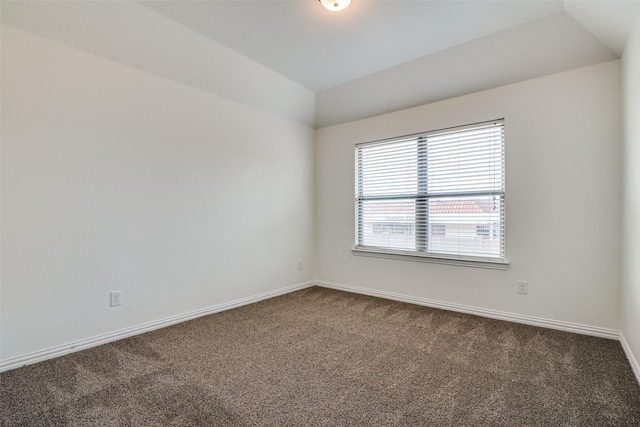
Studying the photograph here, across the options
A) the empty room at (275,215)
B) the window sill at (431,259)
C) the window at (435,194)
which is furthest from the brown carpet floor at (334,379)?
the window at (435,194)

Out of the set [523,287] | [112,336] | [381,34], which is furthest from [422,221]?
[112,336]

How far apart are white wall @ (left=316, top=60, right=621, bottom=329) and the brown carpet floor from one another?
34 cm

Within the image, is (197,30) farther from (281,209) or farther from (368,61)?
(281,209)

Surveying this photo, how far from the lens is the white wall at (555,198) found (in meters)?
2.38

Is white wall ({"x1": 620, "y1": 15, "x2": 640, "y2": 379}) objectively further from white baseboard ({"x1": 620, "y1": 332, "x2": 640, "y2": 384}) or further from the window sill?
the window sill

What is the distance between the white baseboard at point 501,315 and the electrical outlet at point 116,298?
2.59m

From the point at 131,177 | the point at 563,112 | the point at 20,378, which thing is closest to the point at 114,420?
the point at 20,378

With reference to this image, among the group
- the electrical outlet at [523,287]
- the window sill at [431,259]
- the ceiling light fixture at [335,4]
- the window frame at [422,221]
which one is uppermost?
the ceiling light fixture at [335,4]

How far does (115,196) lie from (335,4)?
2300 millimetres

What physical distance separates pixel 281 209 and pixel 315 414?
265 cm

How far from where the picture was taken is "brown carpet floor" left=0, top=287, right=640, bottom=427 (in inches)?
58.1

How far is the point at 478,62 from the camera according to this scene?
105 inches

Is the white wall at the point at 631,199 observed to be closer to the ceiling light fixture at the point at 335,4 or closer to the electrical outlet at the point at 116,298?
the ceiling light fixture at the point at 335,4

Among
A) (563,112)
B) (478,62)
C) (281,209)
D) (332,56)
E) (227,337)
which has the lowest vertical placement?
(227,337)
